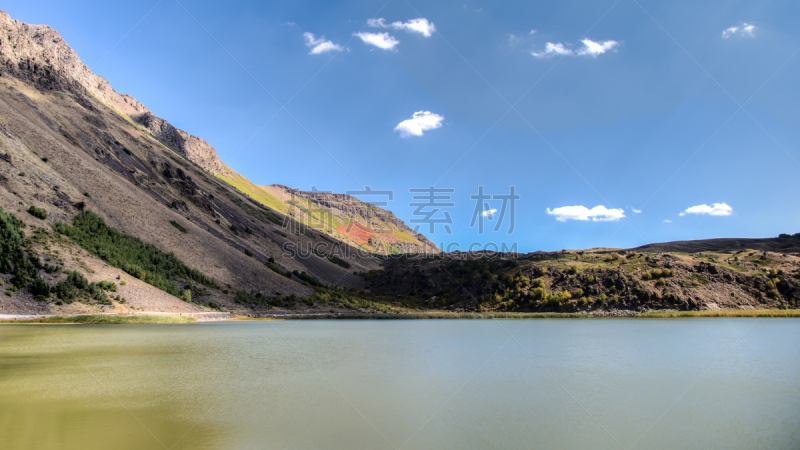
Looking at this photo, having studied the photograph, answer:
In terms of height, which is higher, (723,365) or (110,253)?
(110,253)

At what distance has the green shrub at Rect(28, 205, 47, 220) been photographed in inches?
1622

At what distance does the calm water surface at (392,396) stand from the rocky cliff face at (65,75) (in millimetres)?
64109

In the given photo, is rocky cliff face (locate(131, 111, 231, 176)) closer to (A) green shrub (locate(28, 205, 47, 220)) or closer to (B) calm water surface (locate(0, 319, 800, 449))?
(A) green shrub (locate(28, 205, 47, 220))

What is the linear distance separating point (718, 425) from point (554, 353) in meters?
12.2

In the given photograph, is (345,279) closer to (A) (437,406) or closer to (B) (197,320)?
(B) (197,320)

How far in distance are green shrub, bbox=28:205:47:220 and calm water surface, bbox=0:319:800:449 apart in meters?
22.5

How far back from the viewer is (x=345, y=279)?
9444cm

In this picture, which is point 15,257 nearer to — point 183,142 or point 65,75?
point 65,75

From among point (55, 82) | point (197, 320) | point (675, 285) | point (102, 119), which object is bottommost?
point (197, 320)

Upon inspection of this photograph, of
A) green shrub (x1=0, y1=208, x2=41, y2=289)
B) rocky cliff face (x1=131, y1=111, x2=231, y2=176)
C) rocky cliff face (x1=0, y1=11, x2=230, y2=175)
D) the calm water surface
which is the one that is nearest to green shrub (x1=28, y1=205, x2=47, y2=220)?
green shrub (x1=0, y1=208, x2=41, y2=289)

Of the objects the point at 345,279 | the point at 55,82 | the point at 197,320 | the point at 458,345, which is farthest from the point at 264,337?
the point at 55,82

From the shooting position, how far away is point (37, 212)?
137ft

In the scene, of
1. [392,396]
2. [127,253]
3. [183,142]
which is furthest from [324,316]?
[183,142]

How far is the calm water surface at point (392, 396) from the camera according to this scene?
953 cm
